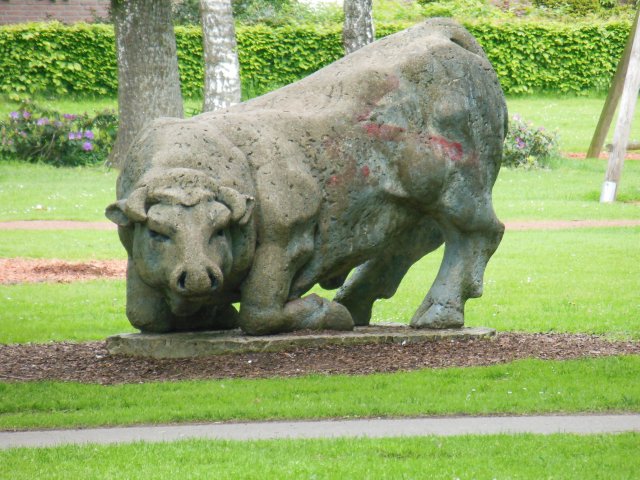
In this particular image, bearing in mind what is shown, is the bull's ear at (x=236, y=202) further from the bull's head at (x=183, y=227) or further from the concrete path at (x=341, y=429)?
the concrete path at (x=341, y=429)

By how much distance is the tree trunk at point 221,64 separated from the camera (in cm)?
2225

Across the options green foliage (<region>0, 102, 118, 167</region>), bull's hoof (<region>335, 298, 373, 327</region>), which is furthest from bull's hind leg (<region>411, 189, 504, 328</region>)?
green foliage (<region>0, 102, 118, 167</region>)

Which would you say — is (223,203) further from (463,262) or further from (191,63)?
(191,63)

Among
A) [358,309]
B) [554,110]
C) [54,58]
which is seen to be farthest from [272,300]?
[554,110]

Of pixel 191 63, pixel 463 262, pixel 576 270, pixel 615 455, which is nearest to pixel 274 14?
pixel 191 63

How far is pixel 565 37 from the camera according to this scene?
38.5 metres

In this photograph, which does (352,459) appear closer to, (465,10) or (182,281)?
(182,281)

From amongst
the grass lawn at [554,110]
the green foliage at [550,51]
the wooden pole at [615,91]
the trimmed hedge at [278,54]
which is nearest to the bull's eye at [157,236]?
the wooden pole at [615,91]

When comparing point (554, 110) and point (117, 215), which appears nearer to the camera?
point (117, 215)

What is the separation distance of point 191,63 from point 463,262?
1057 inches

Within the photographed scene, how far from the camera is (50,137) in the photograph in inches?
1157

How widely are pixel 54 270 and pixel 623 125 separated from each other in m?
12.6

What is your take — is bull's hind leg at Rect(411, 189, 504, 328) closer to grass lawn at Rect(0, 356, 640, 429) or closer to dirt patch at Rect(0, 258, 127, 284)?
grass lawn at Rect(0, 356, 640, 429)

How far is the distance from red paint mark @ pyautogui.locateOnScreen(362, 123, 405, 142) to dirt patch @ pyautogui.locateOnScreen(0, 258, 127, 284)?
24.0 ft
